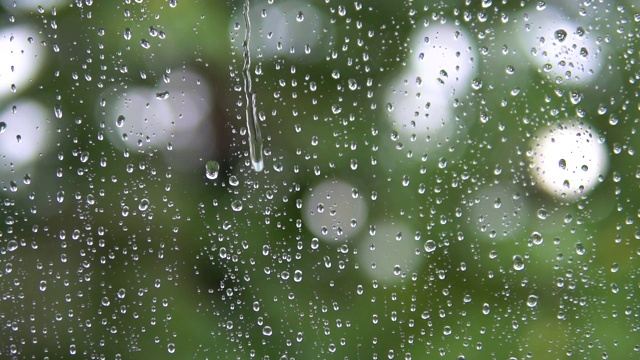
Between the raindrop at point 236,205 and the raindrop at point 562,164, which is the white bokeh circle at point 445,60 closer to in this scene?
the raindrop at point 562,164

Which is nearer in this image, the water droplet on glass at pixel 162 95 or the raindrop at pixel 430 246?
the water droplet on glass at pixel 162 95

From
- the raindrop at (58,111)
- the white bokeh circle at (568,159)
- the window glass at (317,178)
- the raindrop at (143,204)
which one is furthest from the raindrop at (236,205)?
the white bokeh circle at (568,159)

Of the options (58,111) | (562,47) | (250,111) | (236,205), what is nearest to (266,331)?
(236,205)

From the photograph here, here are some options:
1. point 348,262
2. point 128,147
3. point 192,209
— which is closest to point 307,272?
point 348,262

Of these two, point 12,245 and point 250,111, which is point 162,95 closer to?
point 250,111

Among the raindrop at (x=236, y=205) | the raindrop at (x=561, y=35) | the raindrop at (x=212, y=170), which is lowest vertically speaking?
the raindrop at (x=236, y=205)

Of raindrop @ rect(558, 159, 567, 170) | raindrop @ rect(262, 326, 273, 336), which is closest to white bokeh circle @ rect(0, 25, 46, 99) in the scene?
raindrop @ rect(262, 326, 273, 336)

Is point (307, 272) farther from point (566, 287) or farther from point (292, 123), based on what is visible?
point (566, 287)

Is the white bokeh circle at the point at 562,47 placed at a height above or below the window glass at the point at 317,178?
above
